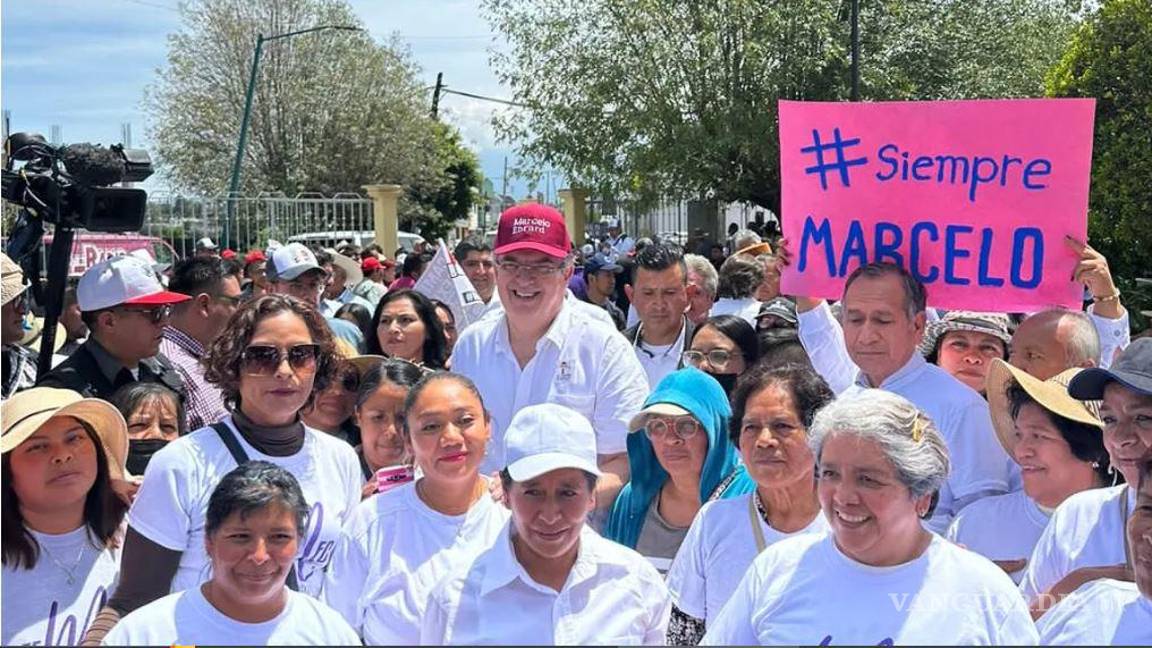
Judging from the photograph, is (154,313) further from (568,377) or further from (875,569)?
(875,569)

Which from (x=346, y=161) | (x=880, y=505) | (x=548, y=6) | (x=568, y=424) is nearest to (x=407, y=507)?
(x=568, y=424)

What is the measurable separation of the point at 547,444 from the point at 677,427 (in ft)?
2.83

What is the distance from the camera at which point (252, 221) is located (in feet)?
65.2

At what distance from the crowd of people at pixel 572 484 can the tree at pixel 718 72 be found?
2021 centimetres

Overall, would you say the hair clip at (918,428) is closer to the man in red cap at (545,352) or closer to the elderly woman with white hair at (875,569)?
the elderly woman with white hair at (875,569)

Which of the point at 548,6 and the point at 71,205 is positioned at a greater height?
the point at 548,6

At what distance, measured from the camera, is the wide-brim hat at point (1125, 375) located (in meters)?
3.26

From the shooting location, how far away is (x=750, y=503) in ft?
11.2

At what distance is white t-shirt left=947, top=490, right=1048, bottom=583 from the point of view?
3.50 metres

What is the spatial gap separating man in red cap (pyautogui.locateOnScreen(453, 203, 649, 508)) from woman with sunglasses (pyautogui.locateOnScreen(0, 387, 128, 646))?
4.16 ft

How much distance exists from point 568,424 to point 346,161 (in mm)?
35834

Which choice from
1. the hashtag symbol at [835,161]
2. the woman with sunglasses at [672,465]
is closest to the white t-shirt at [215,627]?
the woman with sunglasses at [672,465]

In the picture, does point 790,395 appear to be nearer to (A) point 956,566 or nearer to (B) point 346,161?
(A) point 956,566

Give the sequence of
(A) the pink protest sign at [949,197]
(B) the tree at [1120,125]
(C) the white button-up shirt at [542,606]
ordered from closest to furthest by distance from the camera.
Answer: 1. (C) the white button-up shirt at [542,606]
2. (A) the pink protest sign at [949,197]
3. (B) the tree at [1120,125]
